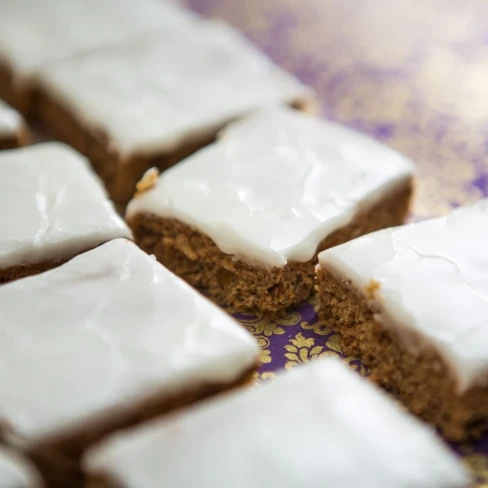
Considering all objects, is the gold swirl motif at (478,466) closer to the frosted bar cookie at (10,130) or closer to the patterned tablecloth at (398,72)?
the patterned tablecloth at (398,72)

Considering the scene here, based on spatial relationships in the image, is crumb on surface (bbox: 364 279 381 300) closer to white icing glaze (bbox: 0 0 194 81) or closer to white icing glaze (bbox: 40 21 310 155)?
white icing glaze (bbox: 40 21 310 155)

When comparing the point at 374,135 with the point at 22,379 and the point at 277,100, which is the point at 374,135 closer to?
the point at 277,100

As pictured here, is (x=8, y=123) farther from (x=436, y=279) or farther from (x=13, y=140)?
(x=436, y=279)

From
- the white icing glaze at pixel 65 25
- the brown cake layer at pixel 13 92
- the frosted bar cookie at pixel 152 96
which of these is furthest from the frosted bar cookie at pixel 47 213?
the white icing glaze at pixel 65 25

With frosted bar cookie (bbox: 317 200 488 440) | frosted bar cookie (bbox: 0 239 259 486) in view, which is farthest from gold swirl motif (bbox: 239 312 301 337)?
frosted bar cookie (bbox: 0 239 259 486)

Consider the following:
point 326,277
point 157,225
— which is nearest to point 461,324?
point 326,277

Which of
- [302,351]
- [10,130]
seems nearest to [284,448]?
[302,351]
